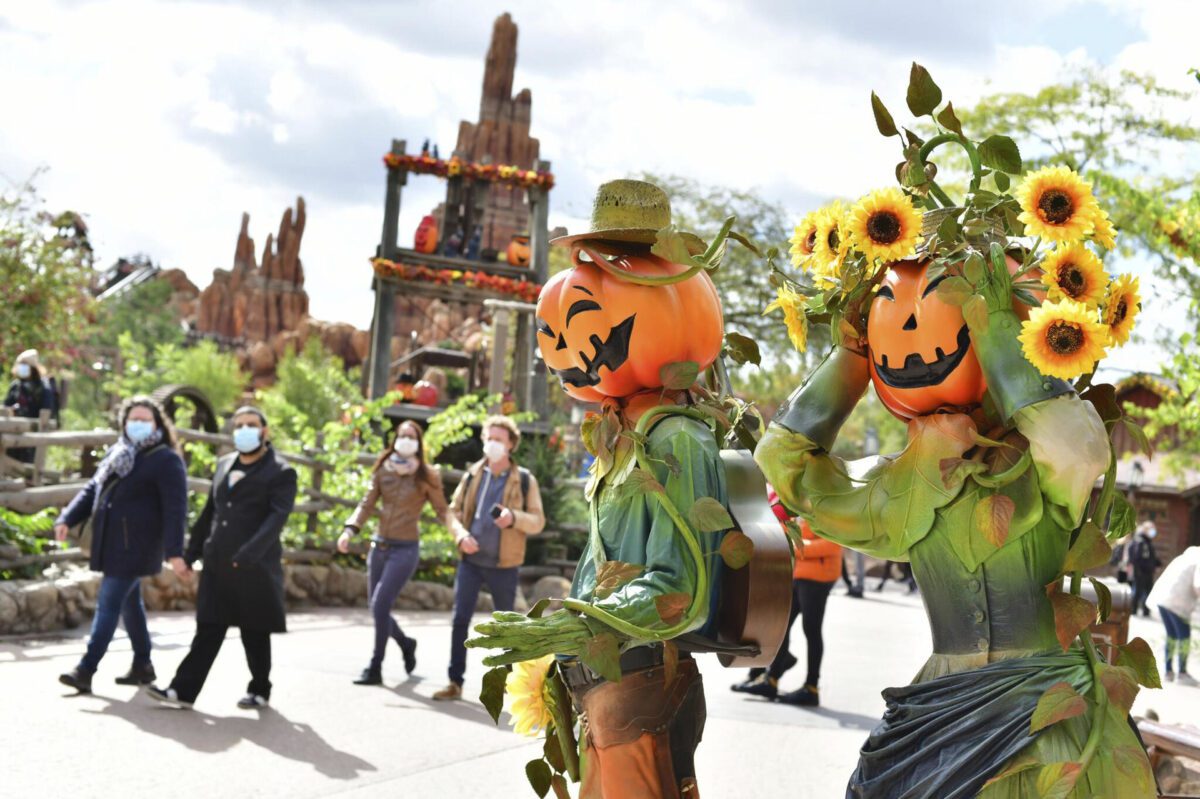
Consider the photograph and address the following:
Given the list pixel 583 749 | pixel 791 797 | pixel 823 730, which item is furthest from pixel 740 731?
pixel 583 749

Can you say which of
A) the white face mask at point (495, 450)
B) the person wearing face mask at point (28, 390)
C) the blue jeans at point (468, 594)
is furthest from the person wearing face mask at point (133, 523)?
the person wearing face mask at point (28, 390)

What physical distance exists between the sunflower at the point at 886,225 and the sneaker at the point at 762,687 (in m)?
5.69

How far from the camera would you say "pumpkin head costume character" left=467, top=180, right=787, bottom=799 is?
106 inches

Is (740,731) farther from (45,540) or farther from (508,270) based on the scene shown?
(508,270)

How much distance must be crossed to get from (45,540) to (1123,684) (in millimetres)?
8681

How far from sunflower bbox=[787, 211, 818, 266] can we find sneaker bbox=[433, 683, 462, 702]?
5.11 meters

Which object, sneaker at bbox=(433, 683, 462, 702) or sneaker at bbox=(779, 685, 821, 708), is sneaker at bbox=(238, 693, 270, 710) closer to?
sneaker at bbox=(433, 683, 462, 702)

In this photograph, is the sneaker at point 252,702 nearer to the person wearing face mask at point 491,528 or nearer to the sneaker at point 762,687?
the person wearing face mask at point 491,528

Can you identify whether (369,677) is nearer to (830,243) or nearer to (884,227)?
(830,243)

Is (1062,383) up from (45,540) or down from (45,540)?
up

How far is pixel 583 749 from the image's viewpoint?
302 cm

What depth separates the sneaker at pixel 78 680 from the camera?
6.69 m

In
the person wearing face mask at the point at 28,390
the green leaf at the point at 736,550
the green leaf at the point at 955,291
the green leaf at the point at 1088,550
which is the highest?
the green leaf at the point at 955,291

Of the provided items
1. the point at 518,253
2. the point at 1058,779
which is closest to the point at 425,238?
the point at 518,253
